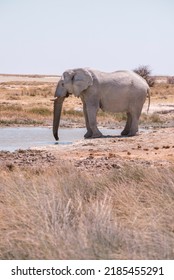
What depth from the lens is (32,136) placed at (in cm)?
2438

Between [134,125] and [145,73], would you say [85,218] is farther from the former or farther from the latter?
[145,73]

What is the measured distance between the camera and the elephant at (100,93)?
73.5ft

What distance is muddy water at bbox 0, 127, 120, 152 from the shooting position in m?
21.2

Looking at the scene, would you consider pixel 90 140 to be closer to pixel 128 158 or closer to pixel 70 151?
pixel 70 151

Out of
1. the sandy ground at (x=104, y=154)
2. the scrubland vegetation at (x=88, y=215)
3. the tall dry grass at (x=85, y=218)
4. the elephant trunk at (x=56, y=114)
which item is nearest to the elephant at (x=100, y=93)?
the elephant trunk at (x=56, y=114)

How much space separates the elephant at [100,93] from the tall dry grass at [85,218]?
39.4 feet

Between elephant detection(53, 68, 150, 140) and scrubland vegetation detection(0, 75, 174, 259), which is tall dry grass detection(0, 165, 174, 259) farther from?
elephant detection(53, 68, 150, 140)

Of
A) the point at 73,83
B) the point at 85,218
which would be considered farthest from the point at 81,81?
the point at 85,218

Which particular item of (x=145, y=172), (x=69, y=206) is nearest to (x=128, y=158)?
(x=145, y=172)

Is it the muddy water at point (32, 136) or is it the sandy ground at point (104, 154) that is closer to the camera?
the sandy ground at point (104, 154)

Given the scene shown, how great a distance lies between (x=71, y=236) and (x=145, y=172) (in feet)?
13.3

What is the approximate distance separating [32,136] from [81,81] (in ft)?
10.5

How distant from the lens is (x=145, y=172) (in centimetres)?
1084

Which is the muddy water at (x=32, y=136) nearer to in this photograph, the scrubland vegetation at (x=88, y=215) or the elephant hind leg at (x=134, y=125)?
Result: the elephant hind leg at (x=134, y=125)
